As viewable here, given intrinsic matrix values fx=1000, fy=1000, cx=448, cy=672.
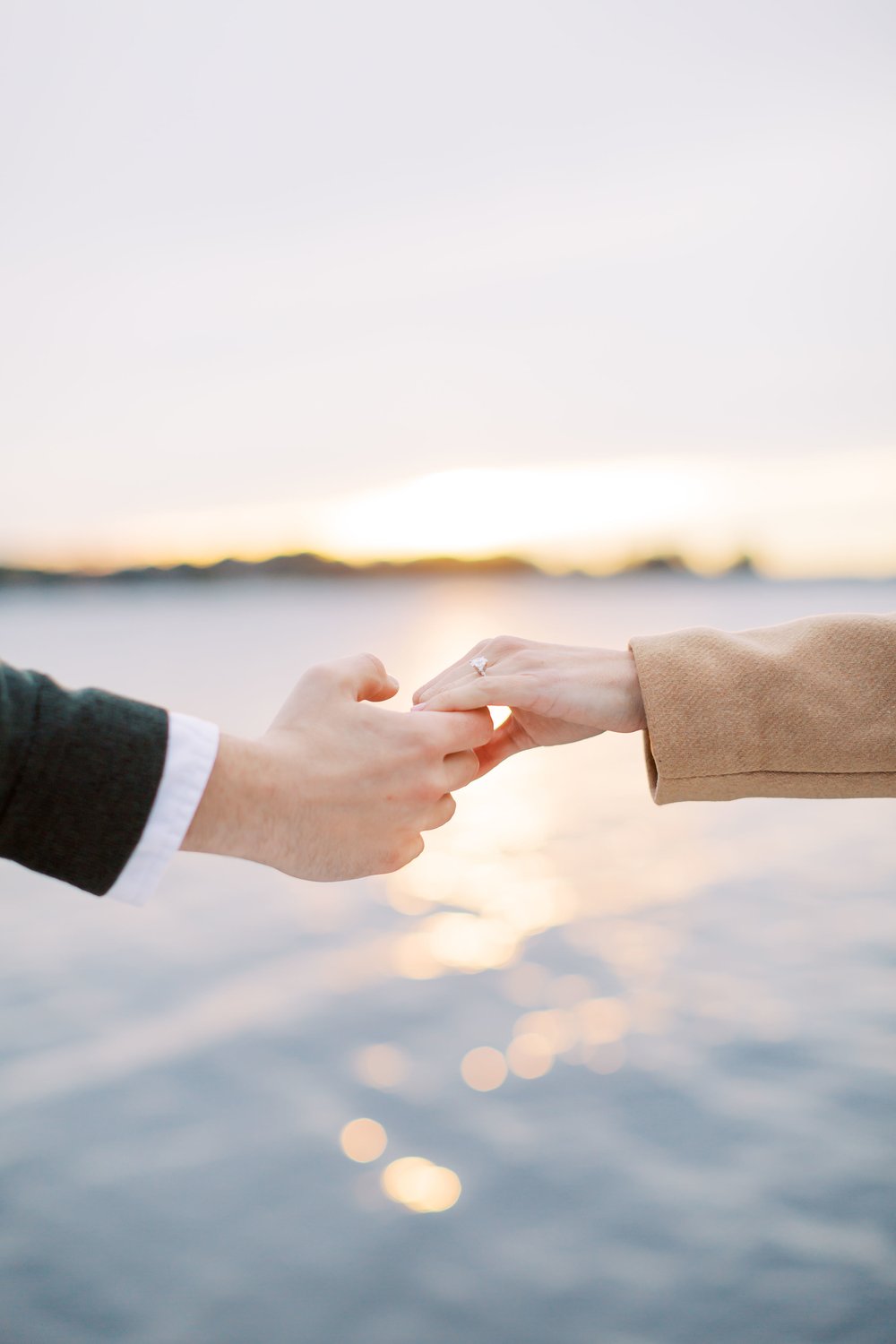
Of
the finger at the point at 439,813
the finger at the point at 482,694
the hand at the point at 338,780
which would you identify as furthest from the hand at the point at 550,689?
the finger at the point at 439,813

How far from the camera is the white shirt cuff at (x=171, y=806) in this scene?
2.06 metres

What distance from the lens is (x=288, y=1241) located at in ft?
14.0

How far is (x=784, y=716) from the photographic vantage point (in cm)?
277

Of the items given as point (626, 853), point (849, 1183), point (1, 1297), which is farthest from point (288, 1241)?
point (626, 853)

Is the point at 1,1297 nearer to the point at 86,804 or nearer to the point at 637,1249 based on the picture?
the point at 637,1249

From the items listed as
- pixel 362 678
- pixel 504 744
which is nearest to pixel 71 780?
pixel 362 678

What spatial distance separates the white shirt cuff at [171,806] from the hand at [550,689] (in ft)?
3.62

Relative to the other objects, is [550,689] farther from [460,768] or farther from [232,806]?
[232,806]

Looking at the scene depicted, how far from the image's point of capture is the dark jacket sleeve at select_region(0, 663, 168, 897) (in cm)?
193

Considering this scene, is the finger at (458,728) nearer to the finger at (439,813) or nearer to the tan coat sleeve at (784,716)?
the finger at (439,813)

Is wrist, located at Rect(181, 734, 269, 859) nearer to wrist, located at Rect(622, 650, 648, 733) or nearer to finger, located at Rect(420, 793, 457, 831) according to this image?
finger, located at Rect(420, 793, 457, 831)

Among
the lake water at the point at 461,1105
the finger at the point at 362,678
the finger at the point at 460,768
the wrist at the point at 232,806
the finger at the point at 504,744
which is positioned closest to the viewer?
the wrist at the point at 232,806

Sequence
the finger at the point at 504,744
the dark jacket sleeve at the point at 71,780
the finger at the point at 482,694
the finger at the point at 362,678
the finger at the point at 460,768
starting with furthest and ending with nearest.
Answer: the finger at the point at 504,744, the finger at the point at 460,768, the finger at the point at 482,694, the finger at the point at 362,678, the dark jacket sleeve at the point at 71,780

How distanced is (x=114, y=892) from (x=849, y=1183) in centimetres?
395
